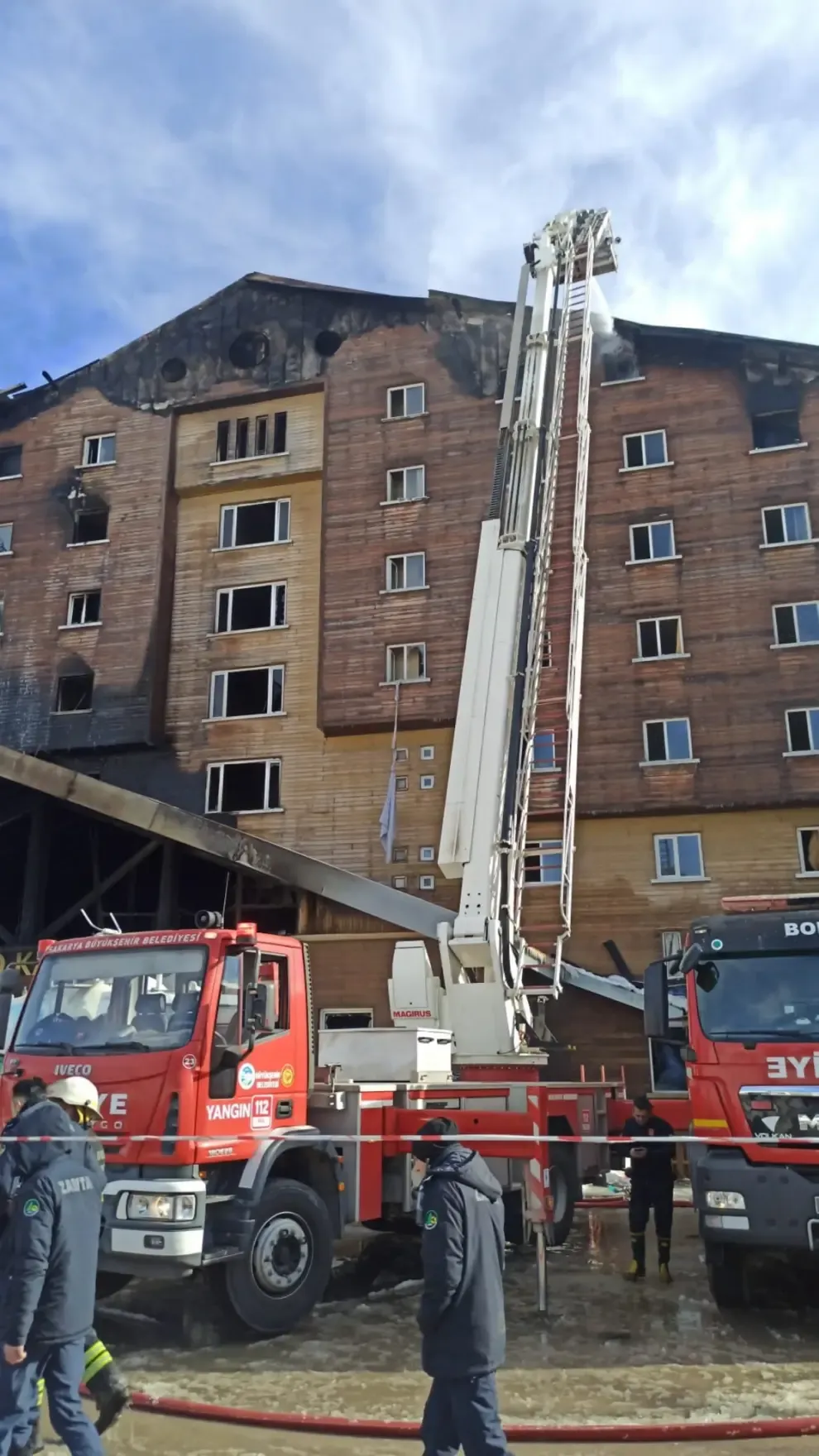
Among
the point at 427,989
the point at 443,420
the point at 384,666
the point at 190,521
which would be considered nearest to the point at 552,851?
the point at 427,989

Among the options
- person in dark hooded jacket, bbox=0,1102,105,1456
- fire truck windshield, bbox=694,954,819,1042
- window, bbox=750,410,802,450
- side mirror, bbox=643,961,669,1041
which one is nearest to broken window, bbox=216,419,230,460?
window, bbox=750,410,802,450

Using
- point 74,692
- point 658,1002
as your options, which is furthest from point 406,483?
point 658,1002

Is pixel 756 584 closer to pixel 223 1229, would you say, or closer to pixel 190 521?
pixel 190 521

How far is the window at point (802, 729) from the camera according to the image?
20.8 meters

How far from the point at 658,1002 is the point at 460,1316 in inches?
185

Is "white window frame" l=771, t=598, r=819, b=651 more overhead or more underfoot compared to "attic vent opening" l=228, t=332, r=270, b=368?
more underfoot

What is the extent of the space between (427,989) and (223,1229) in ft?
13.2

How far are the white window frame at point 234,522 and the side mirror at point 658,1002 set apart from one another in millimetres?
18316

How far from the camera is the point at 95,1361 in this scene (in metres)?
5.30

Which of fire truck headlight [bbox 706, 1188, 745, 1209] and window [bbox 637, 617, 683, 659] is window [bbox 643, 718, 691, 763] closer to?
window [bbox 637, 617, 683, 659]

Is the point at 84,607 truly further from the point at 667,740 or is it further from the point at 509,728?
the point at 509,728

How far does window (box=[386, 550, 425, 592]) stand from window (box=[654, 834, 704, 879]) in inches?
308

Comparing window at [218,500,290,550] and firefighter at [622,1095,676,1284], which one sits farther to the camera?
window at [218,500,290,550]

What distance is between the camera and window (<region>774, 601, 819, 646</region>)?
21.4 metres
